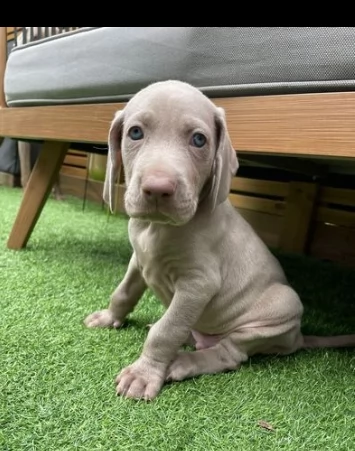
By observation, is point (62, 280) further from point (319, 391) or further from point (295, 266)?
point (295, 266)

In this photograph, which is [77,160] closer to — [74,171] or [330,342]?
[74,171]

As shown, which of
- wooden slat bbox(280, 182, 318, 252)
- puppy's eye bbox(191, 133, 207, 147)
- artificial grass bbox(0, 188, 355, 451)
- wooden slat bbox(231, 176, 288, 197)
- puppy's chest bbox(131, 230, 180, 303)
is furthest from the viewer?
wooden slat bbox(231, 176, 288, 197)

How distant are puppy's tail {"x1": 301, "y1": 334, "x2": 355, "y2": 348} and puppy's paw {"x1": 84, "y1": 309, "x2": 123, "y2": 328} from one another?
64 cm

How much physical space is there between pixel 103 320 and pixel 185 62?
922mm

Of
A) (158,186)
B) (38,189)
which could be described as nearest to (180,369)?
(158,186)

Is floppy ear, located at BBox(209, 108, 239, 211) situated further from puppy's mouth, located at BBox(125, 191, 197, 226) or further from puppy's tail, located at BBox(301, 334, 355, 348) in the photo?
puppy's tail, located at BBox(301, 334, 355, 348)

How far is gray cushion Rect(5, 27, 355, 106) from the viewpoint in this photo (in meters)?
1.27

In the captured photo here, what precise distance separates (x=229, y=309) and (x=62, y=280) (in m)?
0.87

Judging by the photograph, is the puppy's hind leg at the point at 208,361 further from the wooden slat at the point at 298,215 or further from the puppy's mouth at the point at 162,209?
the wooden slat at the point at 298,215

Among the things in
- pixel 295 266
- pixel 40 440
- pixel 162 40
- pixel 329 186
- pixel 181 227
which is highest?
pixel 162 40

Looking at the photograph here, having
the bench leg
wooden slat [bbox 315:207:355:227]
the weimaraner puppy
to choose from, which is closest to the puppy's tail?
the weimaraner puppy

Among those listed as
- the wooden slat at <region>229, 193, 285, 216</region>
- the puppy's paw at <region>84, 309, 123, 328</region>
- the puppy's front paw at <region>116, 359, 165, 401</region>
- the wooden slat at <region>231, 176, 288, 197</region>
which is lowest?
the wooden slat at <region>229, 193, 285, 216</region>

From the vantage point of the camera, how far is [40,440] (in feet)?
3.15
